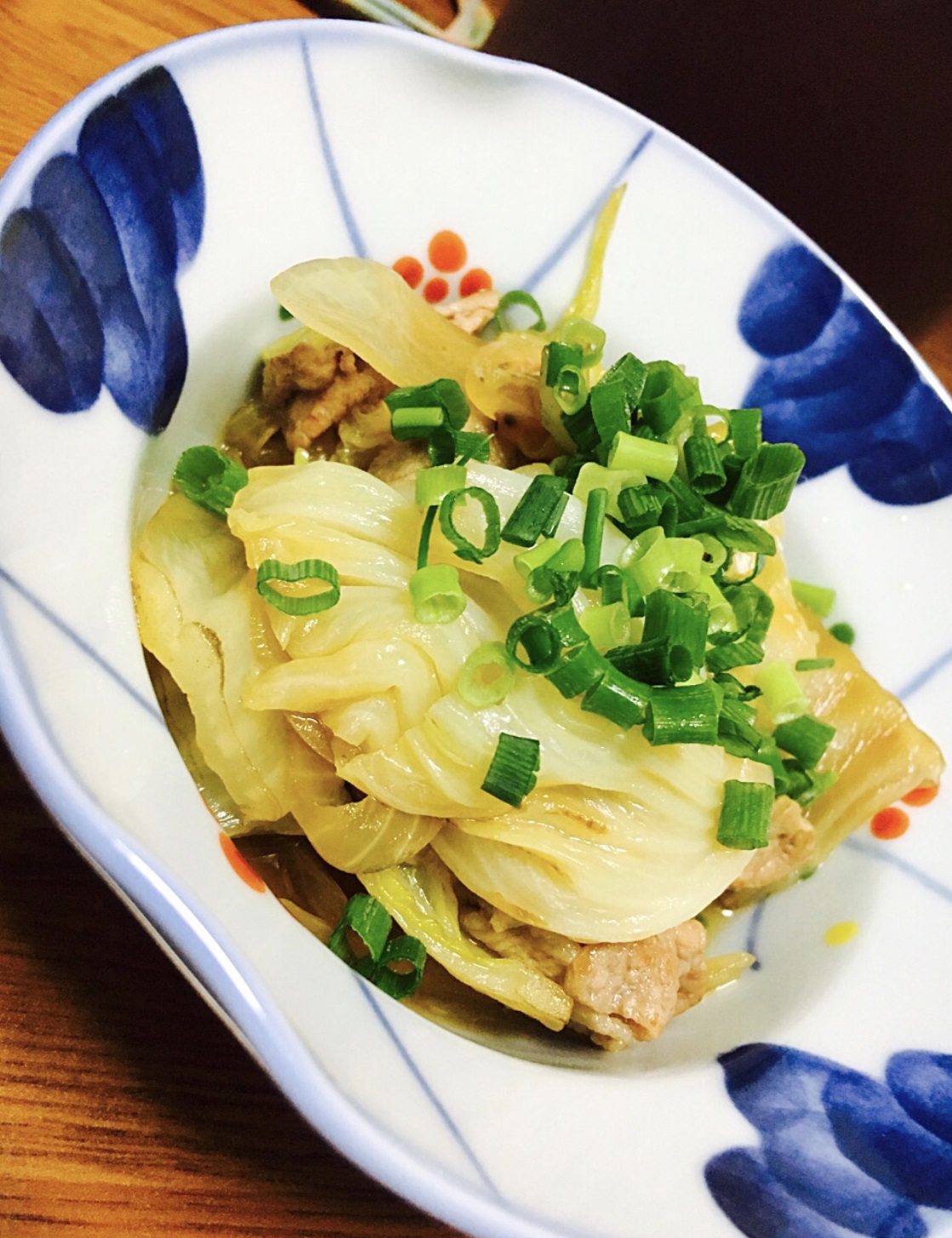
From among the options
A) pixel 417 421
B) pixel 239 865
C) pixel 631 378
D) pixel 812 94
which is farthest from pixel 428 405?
pixel 812 94

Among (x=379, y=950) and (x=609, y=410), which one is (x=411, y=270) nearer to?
(x=609, y=410)

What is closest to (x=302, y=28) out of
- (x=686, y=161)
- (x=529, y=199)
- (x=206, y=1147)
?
(x=529, y=199)

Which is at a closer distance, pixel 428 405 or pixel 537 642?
pixel 537 642

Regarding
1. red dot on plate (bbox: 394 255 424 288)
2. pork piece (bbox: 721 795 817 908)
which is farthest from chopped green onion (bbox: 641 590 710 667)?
red dot on plate (bbox: 394 255 424 288)

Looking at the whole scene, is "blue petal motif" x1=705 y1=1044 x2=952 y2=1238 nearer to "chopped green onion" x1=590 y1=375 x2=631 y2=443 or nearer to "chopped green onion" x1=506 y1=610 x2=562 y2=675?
"chopped green onion" x1=506 y1=610 x2=562 y2=675

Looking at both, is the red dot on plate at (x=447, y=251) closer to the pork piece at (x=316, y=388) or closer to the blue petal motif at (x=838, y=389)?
the pork piece at (x=316, y=388)

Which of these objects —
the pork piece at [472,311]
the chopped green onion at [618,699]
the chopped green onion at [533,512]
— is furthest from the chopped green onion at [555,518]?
the pork piece at [472,311]

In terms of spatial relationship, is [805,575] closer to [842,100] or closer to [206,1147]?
[842,100]
